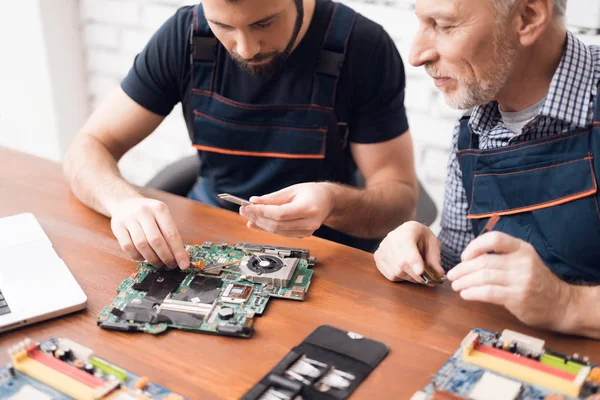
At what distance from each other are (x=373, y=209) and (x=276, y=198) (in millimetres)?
365

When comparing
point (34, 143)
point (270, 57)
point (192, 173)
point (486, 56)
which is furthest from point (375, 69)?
point (34, 143)

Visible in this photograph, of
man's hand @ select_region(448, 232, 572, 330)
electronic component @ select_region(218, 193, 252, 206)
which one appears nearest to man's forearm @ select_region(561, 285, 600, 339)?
man's hand @ select_region(448, 232, 572, 330)

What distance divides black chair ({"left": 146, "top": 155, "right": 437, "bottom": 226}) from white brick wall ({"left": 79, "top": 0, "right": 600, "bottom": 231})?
0.37 metres

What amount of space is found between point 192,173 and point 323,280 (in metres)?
0.77

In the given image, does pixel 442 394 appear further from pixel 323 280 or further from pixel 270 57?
pixel 270 57

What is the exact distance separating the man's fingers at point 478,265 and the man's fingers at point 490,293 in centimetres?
3

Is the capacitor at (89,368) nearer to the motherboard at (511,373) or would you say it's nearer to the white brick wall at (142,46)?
the motherboard at (511,373)

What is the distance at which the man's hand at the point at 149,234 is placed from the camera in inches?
43.6

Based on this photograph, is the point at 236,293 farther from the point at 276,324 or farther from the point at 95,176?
the point at 95,176

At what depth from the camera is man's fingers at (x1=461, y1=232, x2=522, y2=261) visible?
920 mm

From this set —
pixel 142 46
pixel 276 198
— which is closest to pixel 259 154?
pixel 276 198

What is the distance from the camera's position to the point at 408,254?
3.54 ft

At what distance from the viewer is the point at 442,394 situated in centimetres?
81

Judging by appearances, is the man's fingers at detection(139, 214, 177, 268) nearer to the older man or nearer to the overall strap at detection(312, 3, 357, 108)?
the older man
